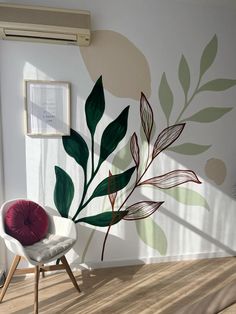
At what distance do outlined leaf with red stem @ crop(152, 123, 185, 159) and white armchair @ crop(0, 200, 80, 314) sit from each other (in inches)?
43.1

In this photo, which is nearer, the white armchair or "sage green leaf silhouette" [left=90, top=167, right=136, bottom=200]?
the white armchair

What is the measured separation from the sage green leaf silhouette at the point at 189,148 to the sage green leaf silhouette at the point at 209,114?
0.84ft

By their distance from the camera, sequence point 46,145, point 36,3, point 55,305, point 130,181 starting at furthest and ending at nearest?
point 130,181
point 46,145
point 36,3
point 55,305

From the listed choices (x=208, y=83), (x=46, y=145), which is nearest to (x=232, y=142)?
(x=208, y=83)

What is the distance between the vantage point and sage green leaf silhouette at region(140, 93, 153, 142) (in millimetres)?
2541

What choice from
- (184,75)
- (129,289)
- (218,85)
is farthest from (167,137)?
(129,289)

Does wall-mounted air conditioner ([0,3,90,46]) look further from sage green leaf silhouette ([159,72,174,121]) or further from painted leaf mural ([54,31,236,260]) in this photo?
sage green leaf silhouette ([159,72,174,121])

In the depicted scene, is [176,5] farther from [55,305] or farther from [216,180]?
[55,305]

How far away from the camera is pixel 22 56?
2.29 metres

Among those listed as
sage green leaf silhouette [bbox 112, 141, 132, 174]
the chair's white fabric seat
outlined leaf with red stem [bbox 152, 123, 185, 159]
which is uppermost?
outlined leaf with red stem [bbox 152, 123, 185, 159]

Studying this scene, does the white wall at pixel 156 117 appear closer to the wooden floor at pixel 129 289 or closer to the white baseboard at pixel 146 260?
the white baseboard at pixel 146 260

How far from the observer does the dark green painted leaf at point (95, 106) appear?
2443mm

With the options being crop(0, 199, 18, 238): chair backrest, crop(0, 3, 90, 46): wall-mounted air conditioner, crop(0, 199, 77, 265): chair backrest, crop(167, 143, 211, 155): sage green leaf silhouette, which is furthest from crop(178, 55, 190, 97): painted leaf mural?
crop(0, 199, 18, 238): chair backrest

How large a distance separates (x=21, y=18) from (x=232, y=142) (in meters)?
2.31
